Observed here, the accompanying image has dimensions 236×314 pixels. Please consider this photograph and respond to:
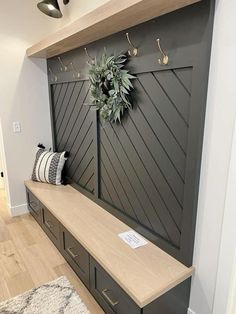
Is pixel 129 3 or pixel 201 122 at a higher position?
pixel 129 3

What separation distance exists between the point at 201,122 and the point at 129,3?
0.73 m

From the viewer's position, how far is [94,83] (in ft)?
6.06

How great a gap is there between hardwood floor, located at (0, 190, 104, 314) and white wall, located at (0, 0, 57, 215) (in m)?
0.47

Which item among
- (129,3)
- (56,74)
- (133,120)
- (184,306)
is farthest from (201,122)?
(56,74)

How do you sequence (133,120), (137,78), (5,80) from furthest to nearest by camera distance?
1. (5,80)
2. (133,120)
3. (137,78)

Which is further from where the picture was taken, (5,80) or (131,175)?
(5,80)

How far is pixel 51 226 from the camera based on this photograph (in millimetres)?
2420

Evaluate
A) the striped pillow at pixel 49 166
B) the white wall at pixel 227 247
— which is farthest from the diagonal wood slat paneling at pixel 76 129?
the white wall at pixel 227 247

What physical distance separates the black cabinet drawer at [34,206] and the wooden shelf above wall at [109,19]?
166 cm

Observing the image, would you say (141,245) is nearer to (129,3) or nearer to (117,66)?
(117,66)

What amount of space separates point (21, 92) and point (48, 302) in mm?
2222

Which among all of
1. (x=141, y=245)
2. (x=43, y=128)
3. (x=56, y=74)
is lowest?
(x=141, y=245)

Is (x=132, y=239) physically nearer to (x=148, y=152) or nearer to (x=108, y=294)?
(x=108, y=294)

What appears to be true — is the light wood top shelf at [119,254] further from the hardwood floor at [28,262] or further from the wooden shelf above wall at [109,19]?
the wooden shelf above wall at [109,19]
